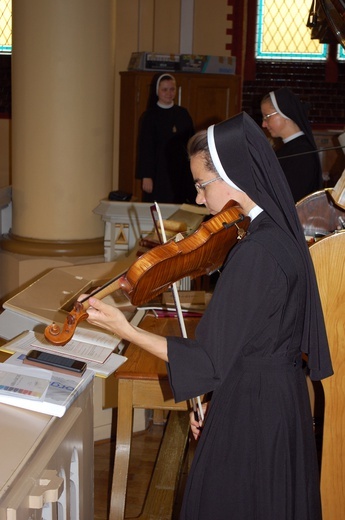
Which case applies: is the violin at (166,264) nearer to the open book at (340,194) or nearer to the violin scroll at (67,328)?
the violin scroll at (67,328)

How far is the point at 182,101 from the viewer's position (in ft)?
27.9

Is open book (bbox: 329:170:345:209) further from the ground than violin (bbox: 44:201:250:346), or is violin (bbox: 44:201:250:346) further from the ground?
open book (bbox: 329:170:345:209)

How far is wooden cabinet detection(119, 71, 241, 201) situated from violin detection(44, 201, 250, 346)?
6404 mm

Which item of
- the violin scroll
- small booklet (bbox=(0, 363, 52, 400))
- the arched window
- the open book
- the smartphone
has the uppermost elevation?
the arched window

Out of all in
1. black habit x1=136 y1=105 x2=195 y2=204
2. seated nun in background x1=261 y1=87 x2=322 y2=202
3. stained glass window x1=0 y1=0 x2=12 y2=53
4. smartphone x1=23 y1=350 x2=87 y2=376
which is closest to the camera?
smartphone x1=23 y1=350 x2=87 y2=376

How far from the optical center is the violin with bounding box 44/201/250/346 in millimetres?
1908

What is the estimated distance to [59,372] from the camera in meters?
2.14

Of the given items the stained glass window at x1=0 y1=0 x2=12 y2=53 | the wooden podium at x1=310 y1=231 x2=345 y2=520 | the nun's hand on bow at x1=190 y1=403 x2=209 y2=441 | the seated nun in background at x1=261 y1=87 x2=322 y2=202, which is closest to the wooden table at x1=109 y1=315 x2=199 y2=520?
the nun's hand on bow at x1=190 y1=403 x2=209 y2=441

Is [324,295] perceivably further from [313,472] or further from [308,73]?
[308,73]

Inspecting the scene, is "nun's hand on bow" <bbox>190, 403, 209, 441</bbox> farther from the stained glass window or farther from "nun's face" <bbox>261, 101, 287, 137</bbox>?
the stained glass window

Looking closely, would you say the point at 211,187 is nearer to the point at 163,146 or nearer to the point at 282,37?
the point at 163,146

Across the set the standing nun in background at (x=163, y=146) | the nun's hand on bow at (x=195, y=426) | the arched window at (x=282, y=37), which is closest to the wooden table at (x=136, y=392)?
the nun's hand on bow at (x=195, y=426)

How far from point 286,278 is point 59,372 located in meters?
0.72

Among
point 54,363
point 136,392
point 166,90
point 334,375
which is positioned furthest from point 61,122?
point 54,363
